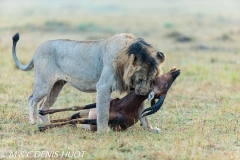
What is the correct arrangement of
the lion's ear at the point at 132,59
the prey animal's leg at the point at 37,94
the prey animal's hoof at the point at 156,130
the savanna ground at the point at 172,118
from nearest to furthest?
the savanna ground at the point at 172,118 < the lion's ear at the point at 132,59 < the prey animal's hoof at the point at 156,130 < the prey animal's leg at the point at 37,94

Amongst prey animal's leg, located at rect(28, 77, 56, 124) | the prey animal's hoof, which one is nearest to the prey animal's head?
the prey animal's hoof

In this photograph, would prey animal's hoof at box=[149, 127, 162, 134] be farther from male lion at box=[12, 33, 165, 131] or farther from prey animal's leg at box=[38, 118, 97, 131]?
prey animal's leg at box=[38, 118, 97, 131]

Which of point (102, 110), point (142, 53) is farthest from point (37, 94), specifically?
point (142, 53)

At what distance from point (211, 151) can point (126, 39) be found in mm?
1936

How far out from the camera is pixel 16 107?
27.9 feet

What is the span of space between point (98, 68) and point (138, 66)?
874mm

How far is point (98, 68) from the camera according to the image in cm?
705

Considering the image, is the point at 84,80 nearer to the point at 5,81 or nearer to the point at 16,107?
the point at 16,107

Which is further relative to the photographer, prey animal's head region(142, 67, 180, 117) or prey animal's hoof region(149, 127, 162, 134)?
prey animal's hoof region(149, 127, 162, 134)

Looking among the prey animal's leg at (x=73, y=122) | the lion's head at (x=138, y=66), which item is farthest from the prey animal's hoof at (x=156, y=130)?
the prey animal's leg at (x=73, y=122)

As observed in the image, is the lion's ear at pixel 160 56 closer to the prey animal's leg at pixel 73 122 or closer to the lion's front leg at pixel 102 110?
the lion's front leg at pixel 102 110

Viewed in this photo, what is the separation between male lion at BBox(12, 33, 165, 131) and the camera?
6434mm

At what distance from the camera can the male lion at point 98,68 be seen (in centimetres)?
643

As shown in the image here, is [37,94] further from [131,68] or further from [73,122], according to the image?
[131,68]
